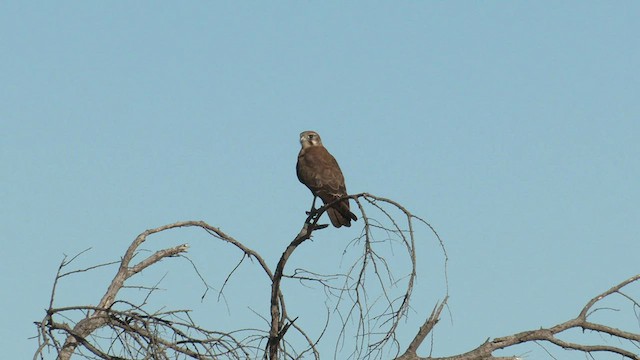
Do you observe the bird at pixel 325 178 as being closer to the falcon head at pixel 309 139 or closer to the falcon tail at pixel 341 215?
the falcon tail at pixel 341 215

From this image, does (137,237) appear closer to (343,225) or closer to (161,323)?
(161,323)

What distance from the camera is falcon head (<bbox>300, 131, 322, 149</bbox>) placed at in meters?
11.6

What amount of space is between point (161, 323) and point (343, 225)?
10.2 ft

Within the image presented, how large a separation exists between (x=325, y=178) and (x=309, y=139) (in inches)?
75.6

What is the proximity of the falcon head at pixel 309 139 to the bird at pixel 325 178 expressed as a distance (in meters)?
0.76

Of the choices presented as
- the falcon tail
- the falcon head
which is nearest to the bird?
the falcon tail

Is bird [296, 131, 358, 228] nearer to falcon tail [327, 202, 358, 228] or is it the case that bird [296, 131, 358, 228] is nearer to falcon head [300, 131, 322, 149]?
falcon tail [327, 202, 358, 228]

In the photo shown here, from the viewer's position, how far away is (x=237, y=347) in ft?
18.9

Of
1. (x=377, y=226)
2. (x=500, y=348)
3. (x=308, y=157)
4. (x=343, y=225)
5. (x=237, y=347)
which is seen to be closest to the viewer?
(x=237, y=347)

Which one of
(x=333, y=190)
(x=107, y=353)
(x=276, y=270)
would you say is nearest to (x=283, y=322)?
(x=276, y=270)

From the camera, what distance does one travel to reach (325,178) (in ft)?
A: 32.2

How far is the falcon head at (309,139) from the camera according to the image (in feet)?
38.2

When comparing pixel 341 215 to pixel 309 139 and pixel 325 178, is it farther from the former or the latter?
pixel 309 139

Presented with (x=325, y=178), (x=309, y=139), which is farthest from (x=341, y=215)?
(x=309, y=139)
